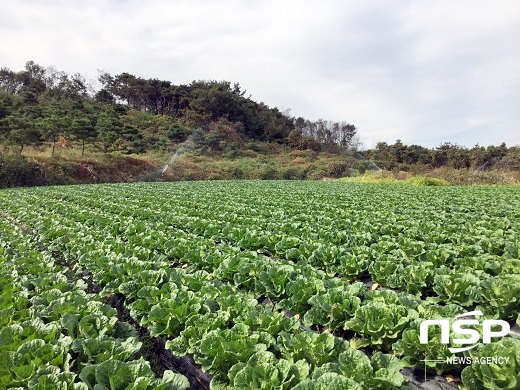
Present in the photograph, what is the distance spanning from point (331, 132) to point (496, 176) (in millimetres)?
48497

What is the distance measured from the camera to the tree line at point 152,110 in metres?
43.7

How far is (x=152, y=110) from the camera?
209 ft

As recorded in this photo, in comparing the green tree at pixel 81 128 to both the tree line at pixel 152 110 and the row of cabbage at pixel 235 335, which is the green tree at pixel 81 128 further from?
the row of cabbage at pixel 235 335

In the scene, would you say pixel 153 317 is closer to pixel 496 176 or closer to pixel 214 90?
pixel 496 176

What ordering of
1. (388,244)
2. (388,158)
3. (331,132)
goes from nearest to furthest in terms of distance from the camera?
(388,244), (388,158), (331,132)

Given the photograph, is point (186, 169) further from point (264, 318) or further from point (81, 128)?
point (264, 318)

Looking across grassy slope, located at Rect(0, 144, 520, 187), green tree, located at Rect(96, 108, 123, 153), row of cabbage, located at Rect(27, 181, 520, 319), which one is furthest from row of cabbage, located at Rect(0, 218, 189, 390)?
green tree, located at Rect(96, 108, 123, 153)

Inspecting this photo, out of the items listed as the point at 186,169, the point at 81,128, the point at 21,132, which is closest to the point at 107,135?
the point at 81,128

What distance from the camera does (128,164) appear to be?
35.9 metres

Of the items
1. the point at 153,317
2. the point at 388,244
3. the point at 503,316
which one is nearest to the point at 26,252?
the point at 153,317

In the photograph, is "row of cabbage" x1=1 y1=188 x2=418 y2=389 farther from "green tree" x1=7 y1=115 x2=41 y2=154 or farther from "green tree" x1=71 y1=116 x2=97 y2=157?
"green tree" x1=71 y1=116 x2=97 y2=157

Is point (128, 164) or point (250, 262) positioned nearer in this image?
point (250, 262)

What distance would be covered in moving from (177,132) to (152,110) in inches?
656

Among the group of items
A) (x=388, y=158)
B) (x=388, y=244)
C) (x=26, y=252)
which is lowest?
(x=26, y=252)
